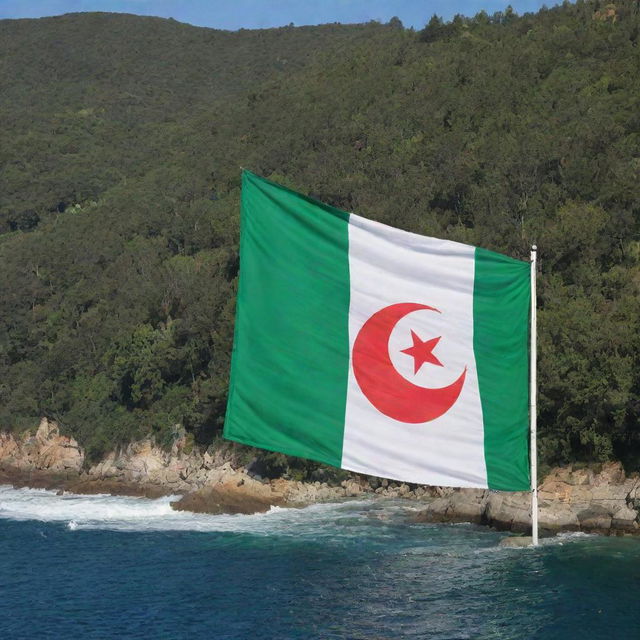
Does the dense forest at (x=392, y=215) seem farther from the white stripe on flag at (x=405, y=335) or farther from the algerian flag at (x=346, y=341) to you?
the algerian flag at (x=346, y=341)

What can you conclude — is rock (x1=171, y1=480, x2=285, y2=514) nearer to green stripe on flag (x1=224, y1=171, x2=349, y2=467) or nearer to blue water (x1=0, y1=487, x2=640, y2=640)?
blue water (x1=0, y1=487, x2=640, y2=640)

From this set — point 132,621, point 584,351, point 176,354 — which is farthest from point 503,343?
point 176,354

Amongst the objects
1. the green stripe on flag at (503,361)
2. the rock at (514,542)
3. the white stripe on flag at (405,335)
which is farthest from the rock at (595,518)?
the white stripe on flag at (405,335)

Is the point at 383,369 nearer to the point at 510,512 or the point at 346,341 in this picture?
the point at 346,341

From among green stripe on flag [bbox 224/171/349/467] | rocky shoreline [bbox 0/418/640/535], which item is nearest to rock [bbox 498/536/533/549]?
rocky shoreline [bbox 0/418/640/535]

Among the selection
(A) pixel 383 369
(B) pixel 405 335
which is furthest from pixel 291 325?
(B) pixel 405 335

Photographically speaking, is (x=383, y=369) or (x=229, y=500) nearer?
(x=383, y=369)

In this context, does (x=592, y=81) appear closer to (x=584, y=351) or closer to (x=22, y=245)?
(x=584, y=351)
